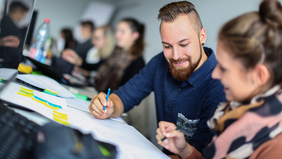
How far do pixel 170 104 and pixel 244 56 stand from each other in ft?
1.73

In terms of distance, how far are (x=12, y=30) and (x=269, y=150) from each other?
3.41 feet

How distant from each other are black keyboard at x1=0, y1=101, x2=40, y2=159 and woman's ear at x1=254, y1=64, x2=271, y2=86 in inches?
22.2

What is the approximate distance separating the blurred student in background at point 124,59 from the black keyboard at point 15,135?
1.25 m

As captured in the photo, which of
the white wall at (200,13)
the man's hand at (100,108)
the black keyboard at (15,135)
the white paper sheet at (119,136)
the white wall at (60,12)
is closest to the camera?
the black keyboard at (15,135)

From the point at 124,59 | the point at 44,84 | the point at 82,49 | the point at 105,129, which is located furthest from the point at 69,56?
the point at 105,129

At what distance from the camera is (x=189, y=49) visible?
3.16 ft

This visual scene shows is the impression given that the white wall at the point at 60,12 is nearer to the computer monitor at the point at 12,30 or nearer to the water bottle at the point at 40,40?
the water bottle at the point at 40,40

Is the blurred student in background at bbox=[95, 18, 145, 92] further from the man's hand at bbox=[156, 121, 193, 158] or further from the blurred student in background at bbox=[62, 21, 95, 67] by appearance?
the man's hand at bbox=[156, 121, 193, 158]

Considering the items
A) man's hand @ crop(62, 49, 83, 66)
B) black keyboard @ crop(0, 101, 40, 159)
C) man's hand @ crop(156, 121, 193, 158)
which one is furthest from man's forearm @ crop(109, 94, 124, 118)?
man's hand @ crop(62, 49, 83, 66)

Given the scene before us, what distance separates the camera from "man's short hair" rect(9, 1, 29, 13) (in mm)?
979

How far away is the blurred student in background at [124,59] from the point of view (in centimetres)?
201

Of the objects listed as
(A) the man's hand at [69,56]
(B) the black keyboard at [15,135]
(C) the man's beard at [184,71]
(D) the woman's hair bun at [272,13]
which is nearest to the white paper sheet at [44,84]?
(B) the black keyboard at [15,135]

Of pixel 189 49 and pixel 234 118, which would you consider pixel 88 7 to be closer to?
pixel 189 49

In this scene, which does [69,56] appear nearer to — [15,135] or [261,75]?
[15,135]
